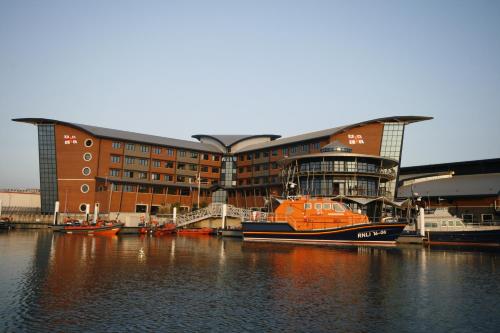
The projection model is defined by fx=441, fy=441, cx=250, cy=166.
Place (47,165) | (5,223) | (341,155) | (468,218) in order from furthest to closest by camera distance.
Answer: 1. (47,165)
2. (5,223)
3. (468,218)
4. (341,155)

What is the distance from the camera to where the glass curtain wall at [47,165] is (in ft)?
320

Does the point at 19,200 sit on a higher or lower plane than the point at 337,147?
lower

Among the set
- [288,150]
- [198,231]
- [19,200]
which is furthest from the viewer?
[19,200]

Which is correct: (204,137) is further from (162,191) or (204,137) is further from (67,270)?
(67,270)

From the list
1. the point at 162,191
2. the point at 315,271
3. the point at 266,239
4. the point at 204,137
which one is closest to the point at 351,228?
the point at 266,239

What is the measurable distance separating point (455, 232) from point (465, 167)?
35726mm

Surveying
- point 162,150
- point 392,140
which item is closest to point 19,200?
point 162,150

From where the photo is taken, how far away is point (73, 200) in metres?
95.6

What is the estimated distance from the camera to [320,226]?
54.9 meters

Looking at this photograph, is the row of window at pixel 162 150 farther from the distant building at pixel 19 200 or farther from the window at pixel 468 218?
the window at pixel 468 218

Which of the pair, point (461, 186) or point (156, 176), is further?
point (156, 176)

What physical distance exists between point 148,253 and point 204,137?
8355 centimetres

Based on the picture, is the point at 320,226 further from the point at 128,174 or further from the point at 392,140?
the point at 128,174

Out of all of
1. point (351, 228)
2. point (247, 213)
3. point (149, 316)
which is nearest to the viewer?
point (149, 316)
